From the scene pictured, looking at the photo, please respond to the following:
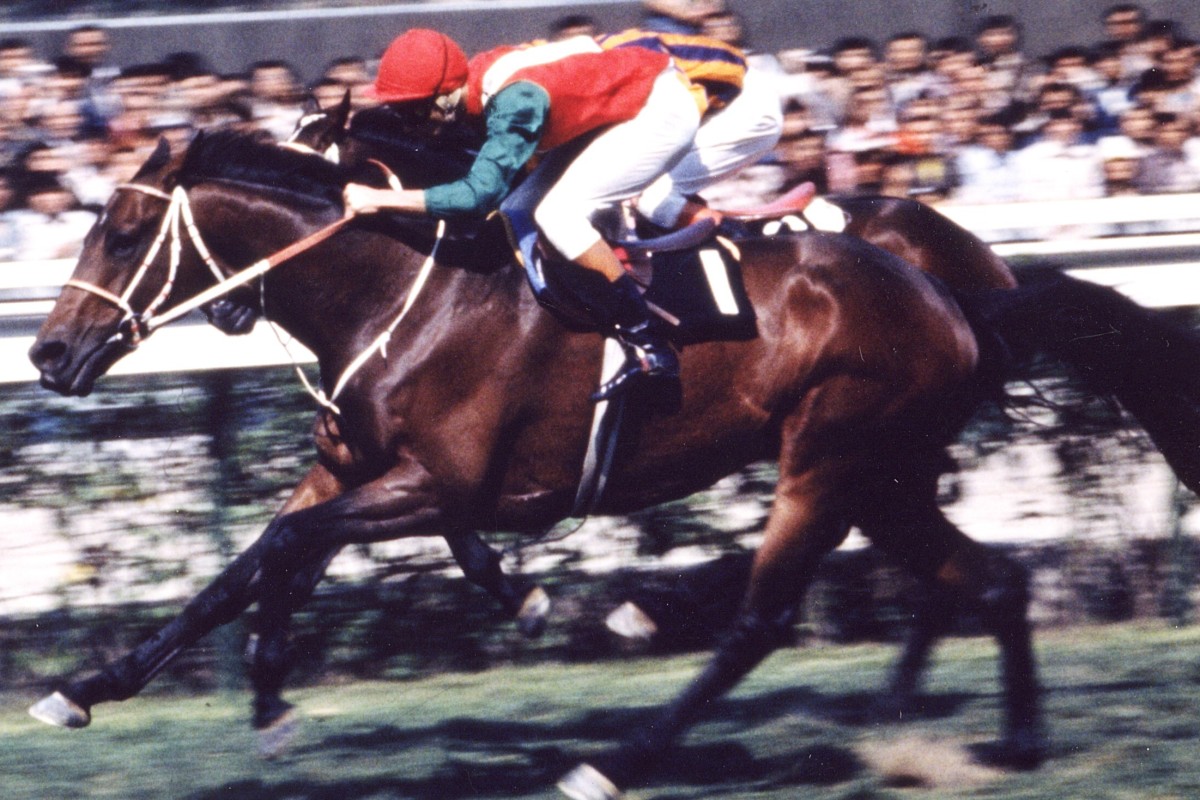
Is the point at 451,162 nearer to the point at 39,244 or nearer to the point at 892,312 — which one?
the point at 892,312

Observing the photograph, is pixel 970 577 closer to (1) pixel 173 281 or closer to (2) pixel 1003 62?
(1) pixel 173 281

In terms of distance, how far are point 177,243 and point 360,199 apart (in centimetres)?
45

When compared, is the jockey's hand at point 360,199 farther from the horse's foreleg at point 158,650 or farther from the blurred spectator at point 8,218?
the blurred spectator at point 8,218

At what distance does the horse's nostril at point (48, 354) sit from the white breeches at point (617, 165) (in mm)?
1121

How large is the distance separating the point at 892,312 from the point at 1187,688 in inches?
59.6

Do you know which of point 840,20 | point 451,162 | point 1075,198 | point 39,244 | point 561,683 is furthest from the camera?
point 840,20

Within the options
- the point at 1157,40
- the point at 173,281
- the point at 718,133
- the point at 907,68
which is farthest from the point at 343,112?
the point at 1157,40

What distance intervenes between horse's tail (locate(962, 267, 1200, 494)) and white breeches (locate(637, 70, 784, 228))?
27.4 inches

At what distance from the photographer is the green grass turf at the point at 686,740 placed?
4281mm

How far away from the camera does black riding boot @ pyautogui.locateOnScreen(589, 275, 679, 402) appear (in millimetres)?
4082

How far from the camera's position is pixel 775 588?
429 centimetres

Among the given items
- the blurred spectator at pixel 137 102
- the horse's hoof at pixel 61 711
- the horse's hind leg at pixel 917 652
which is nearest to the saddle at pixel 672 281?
the horse's hind leg at pixel 917 652

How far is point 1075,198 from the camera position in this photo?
668cm

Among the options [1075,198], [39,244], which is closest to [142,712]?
[39,244]
